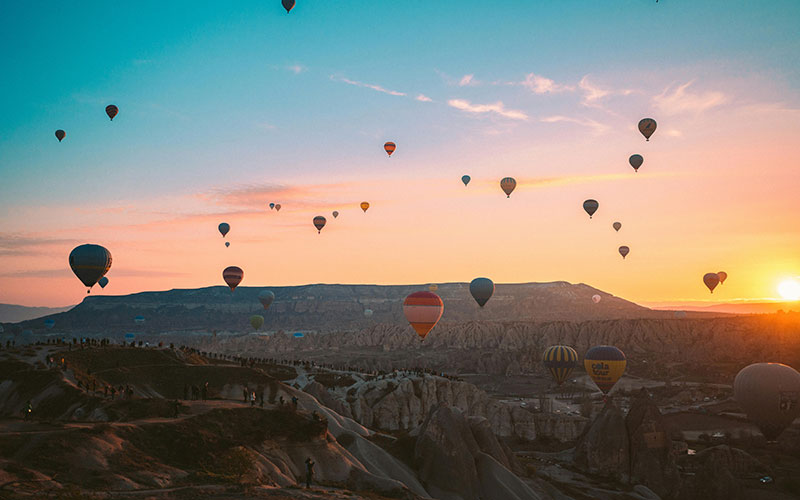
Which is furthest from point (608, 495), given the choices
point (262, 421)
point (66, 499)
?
point (66, 499)

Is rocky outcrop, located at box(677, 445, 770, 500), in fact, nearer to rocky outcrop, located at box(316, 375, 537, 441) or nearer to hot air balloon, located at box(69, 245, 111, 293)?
rocky outcrop, located at box(316, 375, 537, 441)

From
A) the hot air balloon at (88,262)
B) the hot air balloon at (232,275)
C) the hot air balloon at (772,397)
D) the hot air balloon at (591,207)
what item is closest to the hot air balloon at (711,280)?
the hot air balloon at (591,207)

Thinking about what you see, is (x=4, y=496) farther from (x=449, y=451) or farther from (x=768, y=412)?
(x=768, y=412)

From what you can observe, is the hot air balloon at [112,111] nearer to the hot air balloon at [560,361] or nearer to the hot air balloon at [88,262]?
the hot air balloon at [88,262]

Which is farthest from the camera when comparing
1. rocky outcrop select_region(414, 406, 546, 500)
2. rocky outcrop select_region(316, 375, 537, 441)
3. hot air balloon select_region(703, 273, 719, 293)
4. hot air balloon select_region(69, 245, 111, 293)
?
hot air balloon select_region(703, 273, 719, 293)

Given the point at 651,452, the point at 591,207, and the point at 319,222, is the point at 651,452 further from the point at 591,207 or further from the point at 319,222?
the point at 319,222

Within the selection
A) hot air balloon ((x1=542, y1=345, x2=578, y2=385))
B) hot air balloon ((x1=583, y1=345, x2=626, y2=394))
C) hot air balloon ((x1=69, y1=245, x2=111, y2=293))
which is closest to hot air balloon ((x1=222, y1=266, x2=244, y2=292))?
hot air balloon ((x1=69, y1=245, x2=111, y2=293))
